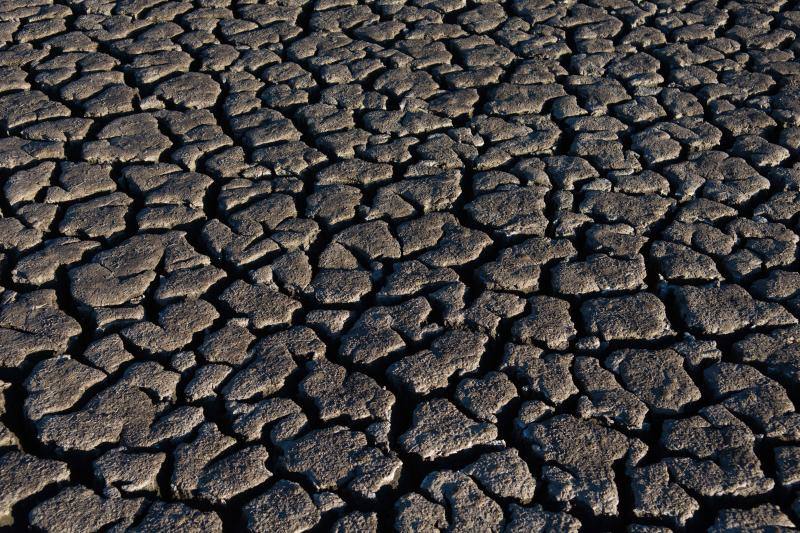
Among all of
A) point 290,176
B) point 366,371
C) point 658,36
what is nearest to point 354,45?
point 290,176

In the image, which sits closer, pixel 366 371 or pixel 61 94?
pixel 366 371

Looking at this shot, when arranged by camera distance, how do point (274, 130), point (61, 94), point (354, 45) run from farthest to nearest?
point (354, 45) → point (61, 94) → point (274, 130)

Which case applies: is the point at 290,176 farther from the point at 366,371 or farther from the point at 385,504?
the point at 385,504

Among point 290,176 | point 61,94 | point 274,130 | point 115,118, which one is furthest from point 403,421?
point 61,94

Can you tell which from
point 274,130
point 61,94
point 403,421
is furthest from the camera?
point 61,94

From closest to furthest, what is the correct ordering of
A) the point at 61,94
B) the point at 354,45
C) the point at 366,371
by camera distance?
the point at 366,371 → the point at 61,94 → the point at 354,45

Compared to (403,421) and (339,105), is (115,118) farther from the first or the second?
(403,421)
